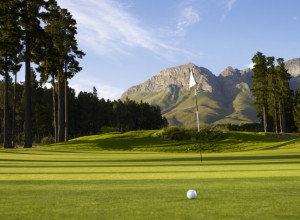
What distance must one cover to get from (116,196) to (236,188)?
2599mm

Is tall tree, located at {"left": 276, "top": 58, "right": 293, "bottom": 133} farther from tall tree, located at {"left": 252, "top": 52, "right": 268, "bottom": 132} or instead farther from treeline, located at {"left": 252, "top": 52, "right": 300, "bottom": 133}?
tall tree, located at {"left": 252, "top": 52, "right": 268, "bottom": 132}

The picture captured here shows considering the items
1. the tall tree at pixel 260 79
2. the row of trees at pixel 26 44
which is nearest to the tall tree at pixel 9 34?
the row of trees at pixel 26 44

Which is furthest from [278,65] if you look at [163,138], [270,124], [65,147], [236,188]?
[236,188]

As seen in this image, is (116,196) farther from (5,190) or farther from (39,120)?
(39,120)

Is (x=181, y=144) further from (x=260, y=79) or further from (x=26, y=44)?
(x=260, y=79)

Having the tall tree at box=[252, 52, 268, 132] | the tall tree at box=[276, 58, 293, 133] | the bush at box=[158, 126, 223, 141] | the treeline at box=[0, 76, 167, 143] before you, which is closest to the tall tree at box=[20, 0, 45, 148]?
the bush at box=[158, 126, 223, 141]

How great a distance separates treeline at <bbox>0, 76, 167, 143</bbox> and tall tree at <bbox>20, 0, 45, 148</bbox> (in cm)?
3297

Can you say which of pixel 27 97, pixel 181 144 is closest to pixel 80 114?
pixel 27 97

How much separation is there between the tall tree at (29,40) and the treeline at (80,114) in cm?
3297

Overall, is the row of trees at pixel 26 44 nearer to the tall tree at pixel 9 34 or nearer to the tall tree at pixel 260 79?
the tall tree at pixel 9 34

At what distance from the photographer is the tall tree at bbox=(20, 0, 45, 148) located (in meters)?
35.5

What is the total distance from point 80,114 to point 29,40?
57.1m

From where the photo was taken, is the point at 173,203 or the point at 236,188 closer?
the point at 173,203

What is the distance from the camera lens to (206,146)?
34625 millimetres
